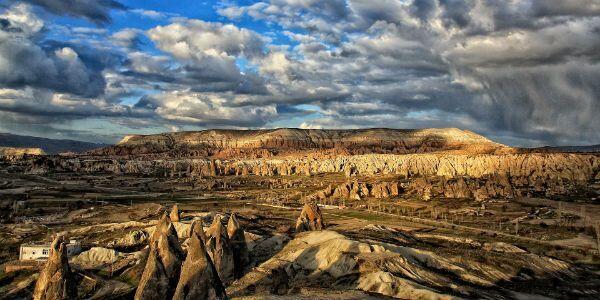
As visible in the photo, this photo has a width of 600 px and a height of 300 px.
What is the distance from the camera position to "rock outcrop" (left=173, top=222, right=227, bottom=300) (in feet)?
135

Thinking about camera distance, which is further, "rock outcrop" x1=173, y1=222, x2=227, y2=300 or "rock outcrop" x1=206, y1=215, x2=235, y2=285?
"rock outcrop" x1=206, y1=215, x2=235, y2=285

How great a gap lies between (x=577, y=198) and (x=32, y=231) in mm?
146319

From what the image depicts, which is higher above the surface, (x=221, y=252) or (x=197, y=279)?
(x=197, y=279)

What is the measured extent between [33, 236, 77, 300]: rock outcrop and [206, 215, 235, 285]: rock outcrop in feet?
52.3

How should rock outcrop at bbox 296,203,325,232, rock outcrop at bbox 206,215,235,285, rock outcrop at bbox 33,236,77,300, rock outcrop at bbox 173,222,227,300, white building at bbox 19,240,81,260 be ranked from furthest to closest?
rock outcrop at bbox 296,203,325,232
white building at bbox 19,240,81,260
rock outcrop at bbox 206,215,235,285
rock outcrop at bbox 33,236,77,300
rock outcrop at bbox 173,222,227,300

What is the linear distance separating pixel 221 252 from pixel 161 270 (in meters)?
14.0

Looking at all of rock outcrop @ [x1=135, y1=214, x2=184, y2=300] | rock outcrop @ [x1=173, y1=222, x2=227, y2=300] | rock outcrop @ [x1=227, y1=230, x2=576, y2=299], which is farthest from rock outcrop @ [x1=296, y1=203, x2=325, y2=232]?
rock outcrop @ [x1=173, y1=222, x2=227, y2=300]

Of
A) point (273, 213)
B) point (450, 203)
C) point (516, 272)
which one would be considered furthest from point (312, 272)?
point (450, 203)

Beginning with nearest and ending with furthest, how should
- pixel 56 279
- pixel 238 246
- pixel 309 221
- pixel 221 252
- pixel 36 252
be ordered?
1. pixel 56 279
2. pixel 221 252
3. pixel 238 246
4. pixel 36 252
5. pixel 309 221

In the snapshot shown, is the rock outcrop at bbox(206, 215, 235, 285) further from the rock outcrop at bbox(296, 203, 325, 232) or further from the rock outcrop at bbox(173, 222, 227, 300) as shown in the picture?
the rock outcrop at bbox(296, 203, 325, 232)

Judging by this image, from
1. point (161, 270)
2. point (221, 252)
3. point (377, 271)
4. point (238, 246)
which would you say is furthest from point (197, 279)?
point (238, 246)

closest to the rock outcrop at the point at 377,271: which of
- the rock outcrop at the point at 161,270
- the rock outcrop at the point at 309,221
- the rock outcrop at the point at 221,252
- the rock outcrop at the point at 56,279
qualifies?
the rock outcrop at the point at 221,252

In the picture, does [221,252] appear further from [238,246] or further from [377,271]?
[377,271]

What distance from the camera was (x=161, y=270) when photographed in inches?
1816
